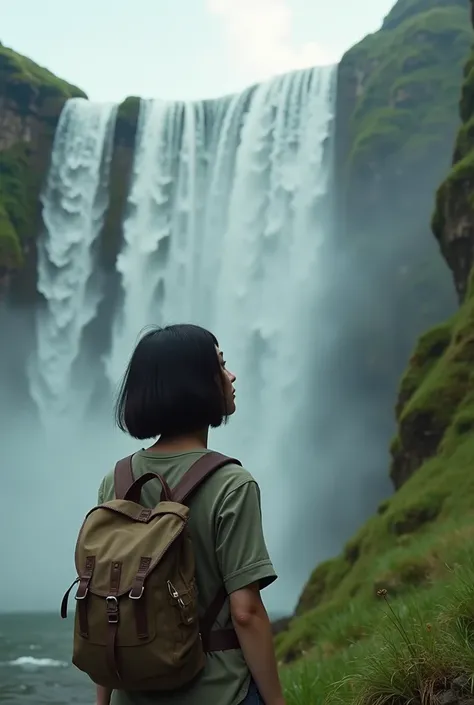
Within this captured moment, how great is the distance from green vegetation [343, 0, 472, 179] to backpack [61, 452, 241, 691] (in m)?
36.7

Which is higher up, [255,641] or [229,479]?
[229,479]

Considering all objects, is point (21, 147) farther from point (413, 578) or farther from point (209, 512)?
point (209, 512)

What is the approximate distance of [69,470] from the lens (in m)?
38.3

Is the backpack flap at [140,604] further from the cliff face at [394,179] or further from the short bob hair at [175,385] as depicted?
the cliff face at [394,179]

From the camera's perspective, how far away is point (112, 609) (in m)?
2.12

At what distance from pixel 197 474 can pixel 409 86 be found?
42229 mm

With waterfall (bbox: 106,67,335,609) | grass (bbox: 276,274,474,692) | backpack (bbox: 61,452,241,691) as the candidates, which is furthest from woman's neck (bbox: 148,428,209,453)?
waterfall (bbox: 106,67,335,609)

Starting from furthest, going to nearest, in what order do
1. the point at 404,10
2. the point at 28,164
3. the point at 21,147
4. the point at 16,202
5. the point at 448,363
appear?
the point at 404,10 → the point at 21,147 → the point at 28,164 → the point at 16,202 → the point at 448,363

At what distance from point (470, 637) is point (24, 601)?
30185mm

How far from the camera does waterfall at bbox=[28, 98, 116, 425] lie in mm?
38094

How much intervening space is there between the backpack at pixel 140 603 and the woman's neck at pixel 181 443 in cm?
25

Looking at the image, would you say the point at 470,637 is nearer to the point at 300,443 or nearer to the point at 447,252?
the point at 447,252

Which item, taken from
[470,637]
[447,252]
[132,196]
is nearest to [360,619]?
[470,637]

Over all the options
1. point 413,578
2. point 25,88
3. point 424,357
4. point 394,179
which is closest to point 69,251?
point 25,88
